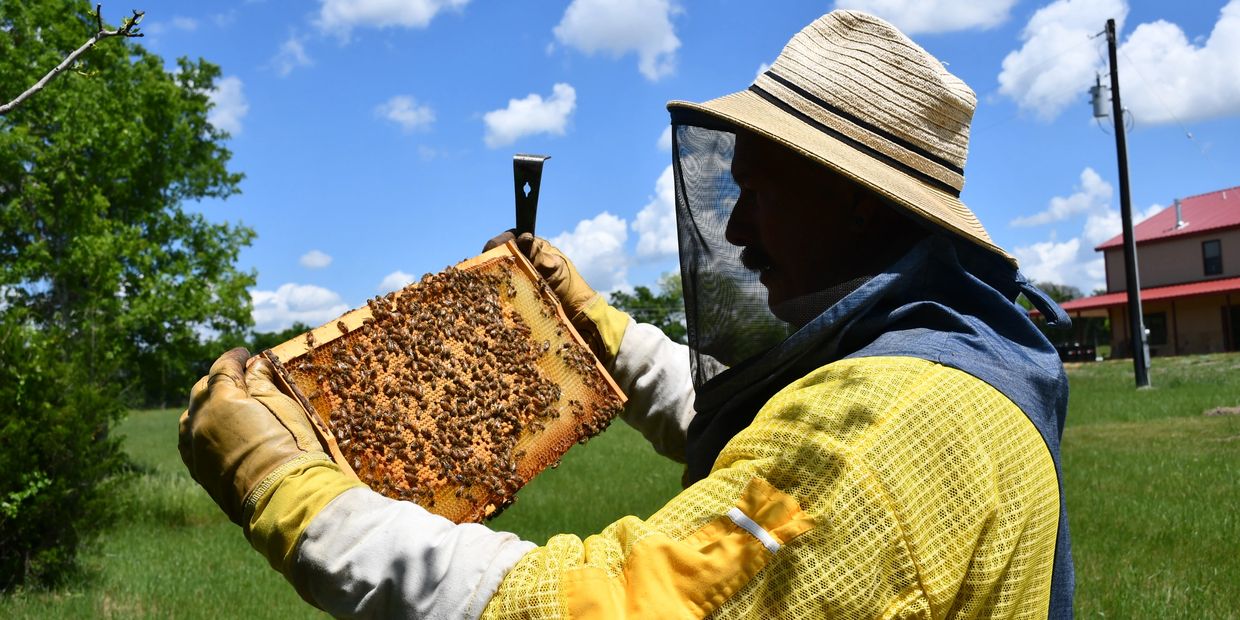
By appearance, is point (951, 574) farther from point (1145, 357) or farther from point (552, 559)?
point (1145, 357)

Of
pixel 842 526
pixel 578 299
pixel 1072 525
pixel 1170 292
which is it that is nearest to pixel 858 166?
pixel 842 526

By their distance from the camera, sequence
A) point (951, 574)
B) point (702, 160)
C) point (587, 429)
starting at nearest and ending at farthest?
point (951, 574), point (702, 160), point (587, 429)

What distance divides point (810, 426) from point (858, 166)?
1.91ft

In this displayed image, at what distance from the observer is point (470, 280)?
2.67 m

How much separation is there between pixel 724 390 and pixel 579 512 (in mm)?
9233

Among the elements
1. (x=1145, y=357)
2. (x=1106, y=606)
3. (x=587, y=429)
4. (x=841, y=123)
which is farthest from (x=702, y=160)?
(x=1145, y=357)

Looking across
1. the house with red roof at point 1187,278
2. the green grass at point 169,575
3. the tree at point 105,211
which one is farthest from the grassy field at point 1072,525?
the house with red roof at point 1187,278

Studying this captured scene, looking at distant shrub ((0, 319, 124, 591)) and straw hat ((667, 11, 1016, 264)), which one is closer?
straw hat ((667, 11, 1016, 264))

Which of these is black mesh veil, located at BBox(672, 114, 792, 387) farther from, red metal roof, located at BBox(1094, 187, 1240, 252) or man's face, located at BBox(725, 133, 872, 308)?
red metal roof, located at BBox(1094, 187, 1240, 252)

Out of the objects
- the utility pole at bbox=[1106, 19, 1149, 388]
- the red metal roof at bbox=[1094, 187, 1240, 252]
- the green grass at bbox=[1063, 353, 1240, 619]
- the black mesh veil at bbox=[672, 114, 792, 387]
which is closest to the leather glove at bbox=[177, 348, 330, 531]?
the black mesh veil at bbox=[672, 114, 792, 387]

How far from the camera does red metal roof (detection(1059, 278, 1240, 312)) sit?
42.2 m

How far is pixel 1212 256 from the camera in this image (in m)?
44.7

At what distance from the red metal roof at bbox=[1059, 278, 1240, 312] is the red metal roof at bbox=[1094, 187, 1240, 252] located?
243cm

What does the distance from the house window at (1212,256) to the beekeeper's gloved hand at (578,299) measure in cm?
4985
